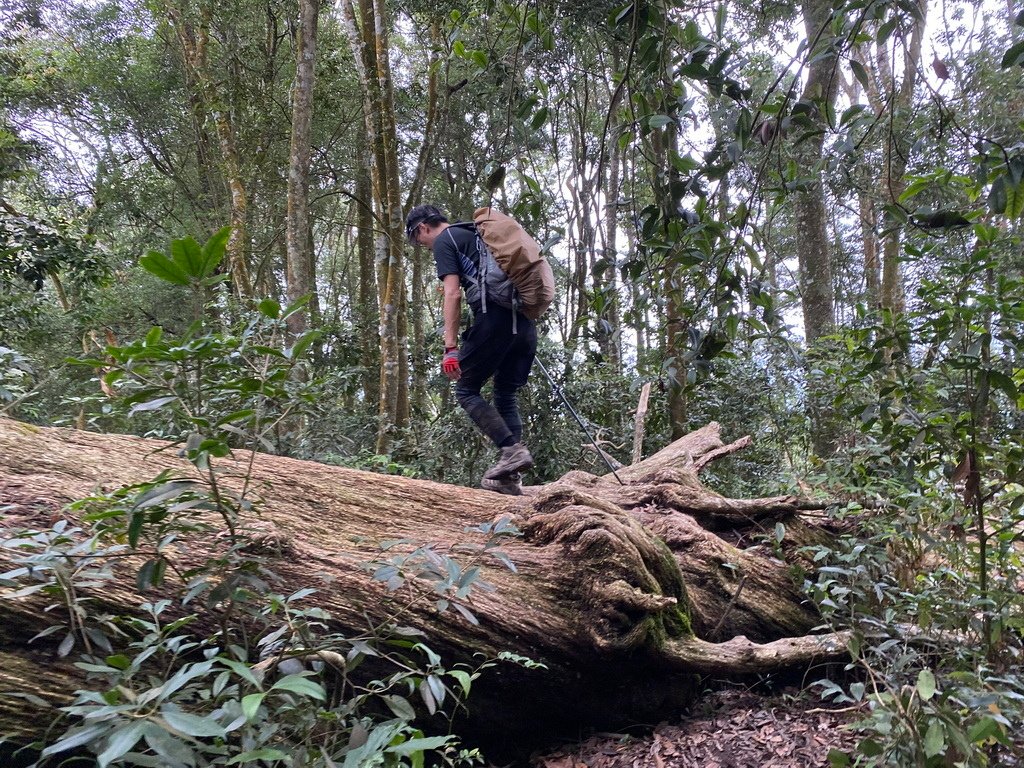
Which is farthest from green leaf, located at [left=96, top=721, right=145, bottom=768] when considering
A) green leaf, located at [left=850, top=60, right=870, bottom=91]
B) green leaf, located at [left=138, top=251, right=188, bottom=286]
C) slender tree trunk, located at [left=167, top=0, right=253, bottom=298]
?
slender tree trunk, located at [left=167, top=0, right=253, bottom=298]

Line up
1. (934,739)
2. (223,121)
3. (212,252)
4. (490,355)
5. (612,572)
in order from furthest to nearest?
(223,121) → (490,355) → (612,572) → (934,739) → (212,252)

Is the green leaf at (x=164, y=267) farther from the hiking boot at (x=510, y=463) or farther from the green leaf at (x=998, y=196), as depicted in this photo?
the hiking boot at (x=510, y=463)

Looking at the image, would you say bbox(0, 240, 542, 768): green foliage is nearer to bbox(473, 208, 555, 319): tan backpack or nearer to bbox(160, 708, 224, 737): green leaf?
bbox(160, 708, 224, 737): green leaf

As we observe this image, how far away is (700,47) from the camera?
59.4 inches

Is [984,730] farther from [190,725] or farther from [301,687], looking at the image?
[190,725]

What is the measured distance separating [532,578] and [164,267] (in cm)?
193

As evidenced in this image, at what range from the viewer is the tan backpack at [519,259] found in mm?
3688

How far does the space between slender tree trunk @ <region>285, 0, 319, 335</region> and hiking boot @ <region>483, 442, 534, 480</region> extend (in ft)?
9.38

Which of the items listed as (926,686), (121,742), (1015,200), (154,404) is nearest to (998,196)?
(1015,200)

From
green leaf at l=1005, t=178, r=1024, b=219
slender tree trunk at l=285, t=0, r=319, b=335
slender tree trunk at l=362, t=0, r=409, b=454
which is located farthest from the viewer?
A: slender tree trunk at l=362, t=0, r=409, b=454

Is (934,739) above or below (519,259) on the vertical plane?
below

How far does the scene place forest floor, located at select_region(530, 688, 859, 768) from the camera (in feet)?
8.17

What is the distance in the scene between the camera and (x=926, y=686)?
5.47 feet

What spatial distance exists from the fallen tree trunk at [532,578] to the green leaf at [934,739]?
0.98 meters
